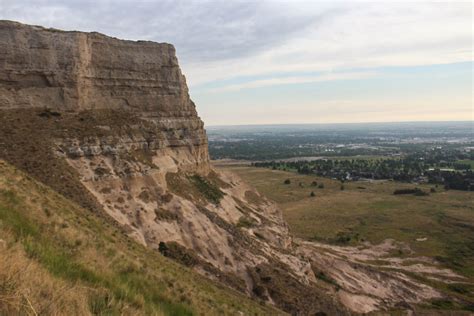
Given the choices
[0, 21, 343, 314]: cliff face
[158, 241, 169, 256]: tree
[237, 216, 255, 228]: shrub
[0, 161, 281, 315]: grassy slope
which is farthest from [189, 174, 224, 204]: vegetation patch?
[0, 161, 281, 315]: grassy slope

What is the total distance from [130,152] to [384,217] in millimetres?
65550

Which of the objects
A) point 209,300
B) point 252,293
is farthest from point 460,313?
point 209,300

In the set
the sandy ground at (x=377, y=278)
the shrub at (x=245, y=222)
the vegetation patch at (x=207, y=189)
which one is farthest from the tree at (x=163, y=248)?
the sandy ground at (x=377, y=278)

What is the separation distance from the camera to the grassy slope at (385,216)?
6425 cm

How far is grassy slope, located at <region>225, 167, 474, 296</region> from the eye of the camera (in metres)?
64.2

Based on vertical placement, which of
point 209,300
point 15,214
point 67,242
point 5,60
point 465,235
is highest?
point 5,60

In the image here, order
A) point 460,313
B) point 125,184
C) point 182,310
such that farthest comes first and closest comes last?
point 460,313 → point 125,184 → point 182,310

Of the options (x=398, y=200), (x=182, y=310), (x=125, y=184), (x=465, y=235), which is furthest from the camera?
(x=398, y=200)

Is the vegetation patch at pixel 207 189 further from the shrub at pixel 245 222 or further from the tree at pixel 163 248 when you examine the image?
the tree at pixel 163 248

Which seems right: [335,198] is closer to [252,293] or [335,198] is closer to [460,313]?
[460,313]

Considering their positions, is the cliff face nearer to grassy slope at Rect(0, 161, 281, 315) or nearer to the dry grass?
grassy slope at Rect(0, 161, 281, 315)

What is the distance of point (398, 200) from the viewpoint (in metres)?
102

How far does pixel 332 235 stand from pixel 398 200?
41299 mm

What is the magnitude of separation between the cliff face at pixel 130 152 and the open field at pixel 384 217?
29428mm
